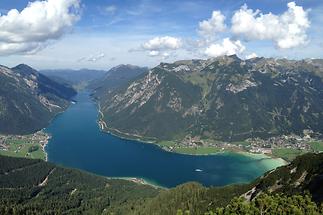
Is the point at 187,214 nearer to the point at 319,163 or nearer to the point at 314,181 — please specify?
the point at 314,181

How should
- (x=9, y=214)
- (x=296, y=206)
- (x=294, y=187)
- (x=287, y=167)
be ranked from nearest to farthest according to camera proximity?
(x=296, y=206)
(x=294, y=187)
(x=9, y=214)
(x=287, y=167)

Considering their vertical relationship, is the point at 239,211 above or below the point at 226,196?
above

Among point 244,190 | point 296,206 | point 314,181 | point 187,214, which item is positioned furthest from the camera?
point 244,190

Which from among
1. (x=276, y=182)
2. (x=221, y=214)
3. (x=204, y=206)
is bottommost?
(x=204, y=206)

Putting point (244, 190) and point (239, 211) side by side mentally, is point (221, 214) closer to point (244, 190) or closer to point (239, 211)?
point (239, 211)

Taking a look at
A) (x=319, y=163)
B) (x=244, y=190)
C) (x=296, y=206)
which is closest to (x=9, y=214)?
(x=244, y=190)

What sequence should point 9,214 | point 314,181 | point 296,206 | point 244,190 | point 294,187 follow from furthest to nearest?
point 244,190 → point 9,214 → point 294,187 → point 314,181 → point 296,206

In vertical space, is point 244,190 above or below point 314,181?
below

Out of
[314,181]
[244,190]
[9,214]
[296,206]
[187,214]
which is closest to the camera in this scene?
[187,214]

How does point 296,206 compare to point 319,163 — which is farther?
point 319,163
